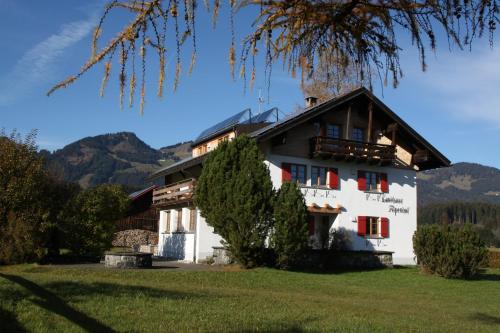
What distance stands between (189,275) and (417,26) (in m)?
15.8

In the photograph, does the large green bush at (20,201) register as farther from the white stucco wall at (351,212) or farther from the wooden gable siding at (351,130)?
the wooden gable siding at (351,130)

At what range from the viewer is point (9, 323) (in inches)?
330

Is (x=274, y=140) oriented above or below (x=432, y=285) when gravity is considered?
above

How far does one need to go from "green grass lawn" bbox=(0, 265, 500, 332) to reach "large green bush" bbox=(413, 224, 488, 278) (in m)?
4.54

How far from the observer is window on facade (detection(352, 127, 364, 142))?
1143 inches

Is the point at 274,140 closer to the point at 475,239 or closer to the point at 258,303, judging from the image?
the point at 475,239

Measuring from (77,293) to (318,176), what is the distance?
17.5 m

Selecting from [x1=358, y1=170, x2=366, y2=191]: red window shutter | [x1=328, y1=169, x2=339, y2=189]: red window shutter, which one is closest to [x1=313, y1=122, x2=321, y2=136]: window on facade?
[x1=328, y1=169, x2=339, y2=189]: red window shutter

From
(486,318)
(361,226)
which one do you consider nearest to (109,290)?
(486,318)

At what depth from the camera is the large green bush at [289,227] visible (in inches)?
838

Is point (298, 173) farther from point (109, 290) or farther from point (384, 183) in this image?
point (109, 290)

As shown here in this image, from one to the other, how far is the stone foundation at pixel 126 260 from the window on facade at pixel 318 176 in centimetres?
992

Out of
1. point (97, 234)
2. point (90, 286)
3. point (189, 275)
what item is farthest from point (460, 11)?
point (97, 234)

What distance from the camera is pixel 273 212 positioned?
21.6 meters
